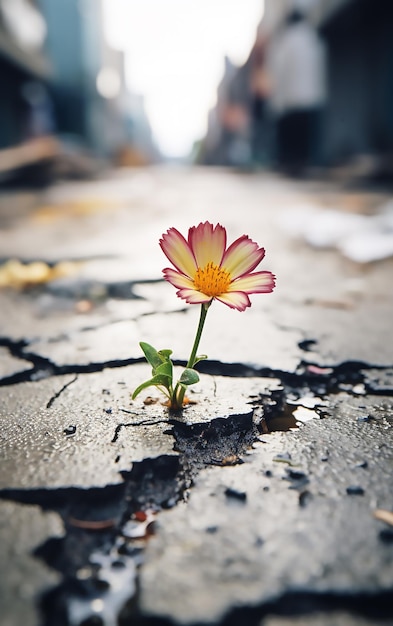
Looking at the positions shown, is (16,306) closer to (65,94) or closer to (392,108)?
(392,108)

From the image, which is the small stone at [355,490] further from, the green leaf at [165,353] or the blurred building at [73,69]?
the blurred building at [73,69]

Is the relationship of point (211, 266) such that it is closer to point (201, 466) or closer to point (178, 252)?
point (178, 252)

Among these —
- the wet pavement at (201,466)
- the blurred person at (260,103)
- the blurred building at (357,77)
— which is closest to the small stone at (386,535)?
the wet pavement at (201,466)

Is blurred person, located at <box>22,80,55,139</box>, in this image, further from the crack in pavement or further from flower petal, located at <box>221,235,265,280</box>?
the crack in pavement

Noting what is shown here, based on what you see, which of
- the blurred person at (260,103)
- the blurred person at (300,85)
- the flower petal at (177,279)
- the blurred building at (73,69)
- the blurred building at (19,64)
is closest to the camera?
the flower petal at (177,279)

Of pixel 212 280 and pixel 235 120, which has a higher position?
pixel 235 120

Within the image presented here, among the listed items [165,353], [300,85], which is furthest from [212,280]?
[300,85]
